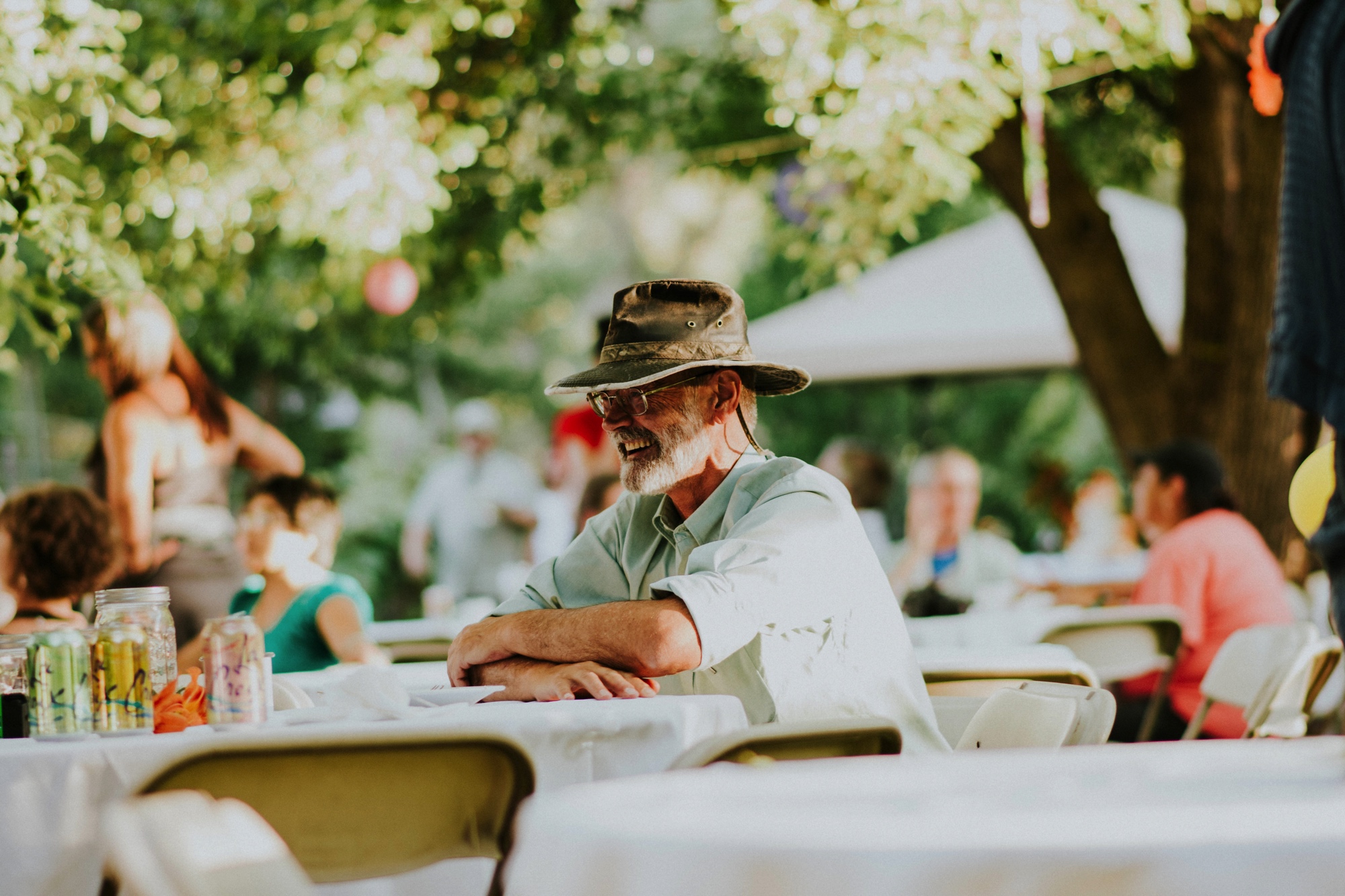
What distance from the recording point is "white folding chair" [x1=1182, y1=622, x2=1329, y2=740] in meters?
Answer: 4.29

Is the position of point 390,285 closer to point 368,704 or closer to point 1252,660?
point 1252,660

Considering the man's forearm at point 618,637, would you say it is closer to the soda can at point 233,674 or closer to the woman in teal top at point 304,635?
the soda can at point 233,674

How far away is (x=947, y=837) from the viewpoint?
123cm

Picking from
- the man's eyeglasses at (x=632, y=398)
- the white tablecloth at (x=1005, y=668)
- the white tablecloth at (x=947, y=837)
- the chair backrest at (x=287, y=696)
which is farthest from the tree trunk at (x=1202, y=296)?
the white tablecloth at (x=947, y=837)

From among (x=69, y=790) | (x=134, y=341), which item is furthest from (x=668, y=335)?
(x=134, y=341)

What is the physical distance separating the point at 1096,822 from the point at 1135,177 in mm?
9745

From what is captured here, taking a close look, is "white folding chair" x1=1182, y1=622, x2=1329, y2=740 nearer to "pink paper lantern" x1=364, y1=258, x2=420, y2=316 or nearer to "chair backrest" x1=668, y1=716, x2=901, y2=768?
"chair backrest" x1=668, y1=716, x2=901, y2=768

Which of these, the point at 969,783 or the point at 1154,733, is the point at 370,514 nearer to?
the point at 1154,733

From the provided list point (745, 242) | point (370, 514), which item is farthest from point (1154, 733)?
point (745, 242)

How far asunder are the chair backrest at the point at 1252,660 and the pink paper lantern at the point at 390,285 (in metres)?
5.04

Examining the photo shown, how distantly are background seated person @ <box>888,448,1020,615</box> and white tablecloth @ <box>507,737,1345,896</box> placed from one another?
5318 mm

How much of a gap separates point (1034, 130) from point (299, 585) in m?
3.56

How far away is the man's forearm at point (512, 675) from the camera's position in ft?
8.86

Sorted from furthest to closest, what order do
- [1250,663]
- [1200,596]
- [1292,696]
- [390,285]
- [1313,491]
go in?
[390,285], [1200,596], [1250,663], [1292,696], [1313,491]
